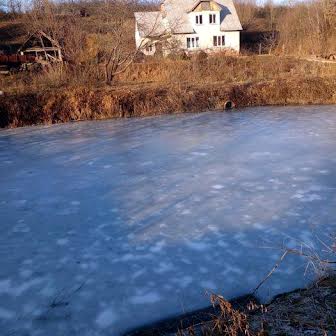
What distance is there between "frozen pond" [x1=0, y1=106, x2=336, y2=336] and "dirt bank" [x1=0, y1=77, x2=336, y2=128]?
3121 mm

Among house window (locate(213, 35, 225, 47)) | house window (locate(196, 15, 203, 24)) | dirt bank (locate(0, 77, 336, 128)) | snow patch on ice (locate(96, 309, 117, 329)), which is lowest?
snow patch on ice (locate(96, 309, 117, 329))

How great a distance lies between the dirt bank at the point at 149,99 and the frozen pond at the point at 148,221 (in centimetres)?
312

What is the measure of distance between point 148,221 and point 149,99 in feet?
28.2

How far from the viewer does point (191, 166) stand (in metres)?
7.53

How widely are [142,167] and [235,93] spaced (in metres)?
Result: 7.45

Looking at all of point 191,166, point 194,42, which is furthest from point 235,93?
point 194,42

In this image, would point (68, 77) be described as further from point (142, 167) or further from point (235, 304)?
point (235, 304)

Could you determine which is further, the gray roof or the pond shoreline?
the gray roof

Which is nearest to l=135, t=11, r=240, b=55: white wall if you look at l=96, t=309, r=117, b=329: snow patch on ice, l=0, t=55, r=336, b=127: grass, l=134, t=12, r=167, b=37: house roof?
l=134, t=12, r=167, b=37: house roof

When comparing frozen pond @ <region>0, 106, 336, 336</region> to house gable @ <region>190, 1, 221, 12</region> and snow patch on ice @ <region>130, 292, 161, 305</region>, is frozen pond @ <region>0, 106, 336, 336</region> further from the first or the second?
house gable @ <region>190, 1, 221, 12</region>

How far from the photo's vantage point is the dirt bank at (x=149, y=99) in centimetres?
1267

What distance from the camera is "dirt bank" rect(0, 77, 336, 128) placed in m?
12.7

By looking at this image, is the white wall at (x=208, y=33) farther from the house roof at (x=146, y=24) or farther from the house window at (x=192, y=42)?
the house roof at (x=146, y=24)

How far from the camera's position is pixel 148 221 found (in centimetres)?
531
